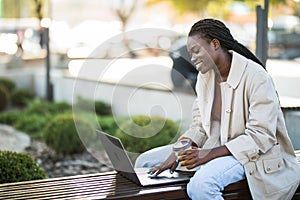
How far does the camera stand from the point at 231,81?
362 cm

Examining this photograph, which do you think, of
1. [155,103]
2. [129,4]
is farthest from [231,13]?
[155,103]

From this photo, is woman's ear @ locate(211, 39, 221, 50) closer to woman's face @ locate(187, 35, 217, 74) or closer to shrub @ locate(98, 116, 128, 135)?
woman's face @ locate(187, 35, 217, 74)

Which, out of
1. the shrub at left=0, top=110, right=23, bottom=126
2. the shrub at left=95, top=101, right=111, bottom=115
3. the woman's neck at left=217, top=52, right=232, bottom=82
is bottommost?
the shrub at left=0, top=110, right=23, bottom=126

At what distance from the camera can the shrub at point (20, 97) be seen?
44.1 feet

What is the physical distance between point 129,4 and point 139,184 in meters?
18.2

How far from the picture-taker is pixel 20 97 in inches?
532

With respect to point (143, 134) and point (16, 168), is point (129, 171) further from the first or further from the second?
point (143, 134)

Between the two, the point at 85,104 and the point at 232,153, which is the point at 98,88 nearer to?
the point at 85,104

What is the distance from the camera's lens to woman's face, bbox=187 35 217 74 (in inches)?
143

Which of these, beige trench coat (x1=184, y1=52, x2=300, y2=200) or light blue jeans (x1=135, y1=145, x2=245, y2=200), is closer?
light blue jeans (x1=135, y1=145, x2=245, y2=200)

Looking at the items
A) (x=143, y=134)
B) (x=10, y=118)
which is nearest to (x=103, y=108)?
(x=10, y=118)

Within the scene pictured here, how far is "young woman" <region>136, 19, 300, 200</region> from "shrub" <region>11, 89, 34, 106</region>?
9931 millimetres

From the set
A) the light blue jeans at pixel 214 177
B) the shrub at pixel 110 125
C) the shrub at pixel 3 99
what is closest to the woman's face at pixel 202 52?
the light blue jeans at pixel 214 177

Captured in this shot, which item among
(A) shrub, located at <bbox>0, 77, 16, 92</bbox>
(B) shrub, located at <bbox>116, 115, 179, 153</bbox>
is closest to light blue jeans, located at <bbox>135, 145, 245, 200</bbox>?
(B) shrub, located at <bbox>116, 115, 179, 153</bbox>
